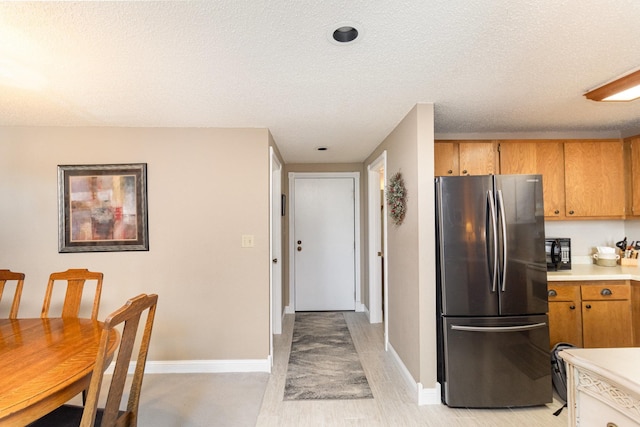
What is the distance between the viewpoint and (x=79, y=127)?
279cm

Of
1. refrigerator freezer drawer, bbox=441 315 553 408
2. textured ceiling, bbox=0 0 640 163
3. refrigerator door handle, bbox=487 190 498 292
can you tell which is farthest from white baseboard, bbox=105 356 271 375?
textured ceiling, bbox=0 0 640 163

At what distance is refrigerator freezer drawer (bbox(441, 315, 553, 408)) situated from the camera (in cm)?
219

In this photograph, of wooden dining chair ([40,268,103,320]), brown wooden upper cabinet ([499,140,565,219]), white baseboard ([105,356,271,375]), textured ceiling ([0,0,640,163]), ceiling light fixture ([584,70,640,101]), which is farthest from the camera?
brown wooden upper cabinet ([499,140,565,219])

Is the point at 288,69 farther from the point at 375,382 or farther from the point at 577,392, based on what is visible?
the point at 375,382

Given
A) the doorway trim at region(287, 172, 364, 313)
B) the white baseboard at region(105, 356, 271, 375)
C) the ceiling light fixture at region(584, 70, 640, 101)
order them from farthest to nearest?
the doorway trim at region(287, 172, 364, 313), the white baseboard at region(105, 356, 271, 375), the ceiling light fixture at region(584, 70, 640, 101)

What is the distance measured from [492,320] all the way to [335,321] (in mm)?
2301

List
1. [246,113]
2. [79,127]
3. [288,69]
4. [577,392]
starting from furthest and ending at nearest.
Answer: [79,127] < [246,113] < [288,69] < [577,392]

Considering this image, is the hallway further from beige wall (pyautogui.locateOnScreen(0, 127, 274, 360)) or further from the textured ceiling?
the textured ceiling

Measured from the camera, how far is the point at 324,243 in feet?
15.0

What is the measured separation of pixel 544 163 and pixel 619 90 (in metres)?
1.01

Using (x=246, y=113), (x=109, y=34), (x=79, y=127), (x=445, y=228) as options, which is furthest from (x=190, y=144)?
(x=445, y=228)

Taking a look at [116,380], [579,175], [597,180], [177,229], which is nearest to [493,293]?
[579,175]

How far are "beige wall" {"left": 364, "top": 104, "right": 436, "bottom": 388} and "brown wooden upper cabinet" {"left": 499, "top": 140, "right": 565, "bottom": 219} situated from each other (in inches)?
40.7

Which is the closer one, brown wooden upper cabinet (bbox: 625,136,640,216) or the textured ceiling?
the textured ceiling
